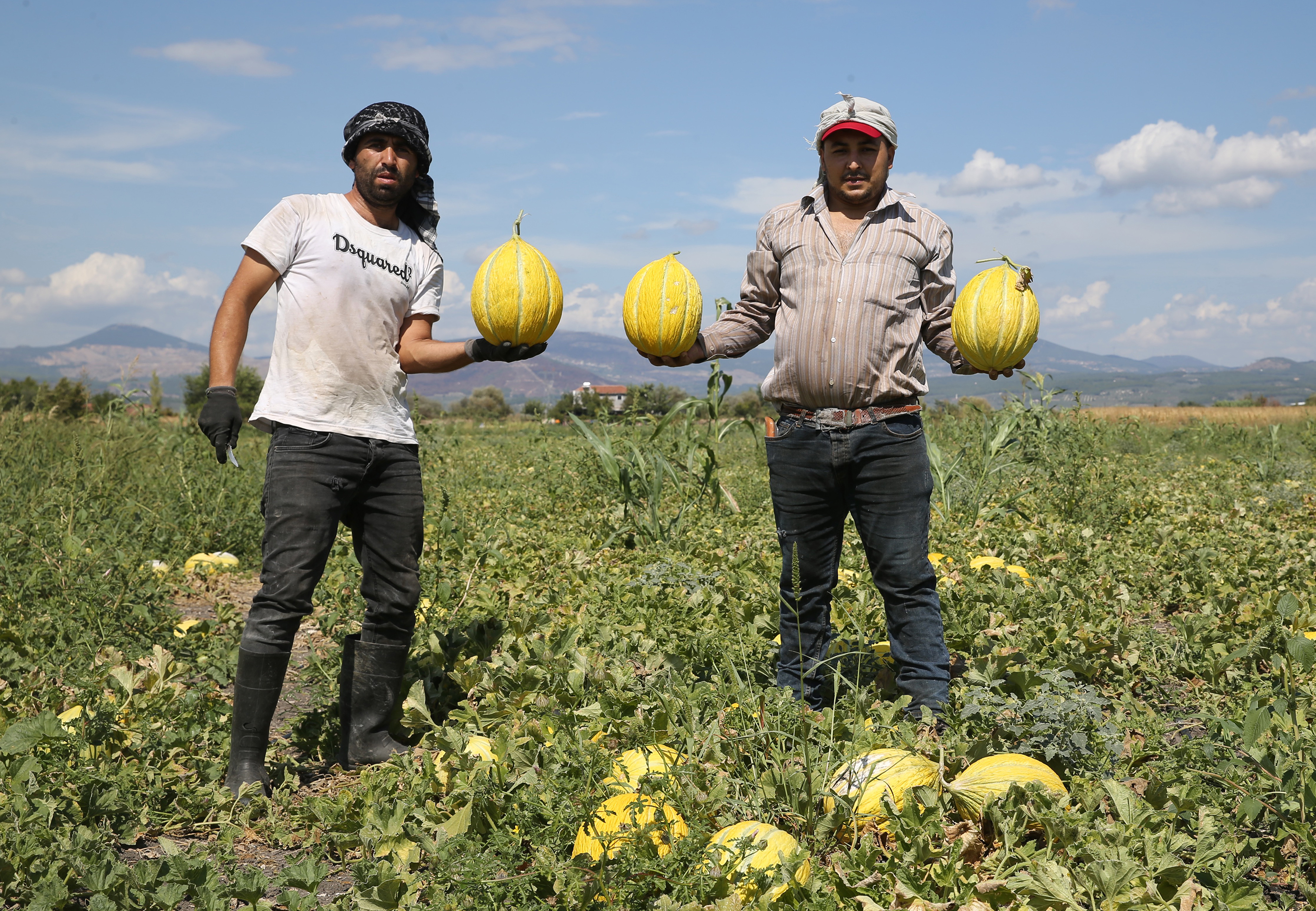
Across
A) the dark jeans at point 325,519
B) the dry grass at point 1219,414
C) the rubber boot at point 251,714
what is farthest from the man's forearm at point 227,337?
the dry grass at point 1219,414

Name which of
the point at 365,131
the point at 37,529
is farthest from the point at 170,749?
the point at 37,529

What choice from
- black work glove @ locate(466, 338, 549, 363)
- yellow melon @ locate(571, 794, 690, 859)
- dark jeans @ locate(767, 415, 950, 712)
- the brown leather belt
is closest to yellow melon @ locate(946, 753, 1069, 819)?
dark jeans @ locate(767, 415, 950, 712)

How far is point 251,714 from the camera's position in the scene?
309cm

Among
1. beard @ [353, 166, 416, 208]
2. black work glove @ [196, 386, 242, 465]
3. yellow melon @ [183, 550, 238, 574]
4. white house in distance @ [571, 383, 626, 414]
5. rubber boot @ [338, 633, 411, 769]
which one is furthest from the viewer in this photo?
white house in distance @ [571, 383, 626, 414]

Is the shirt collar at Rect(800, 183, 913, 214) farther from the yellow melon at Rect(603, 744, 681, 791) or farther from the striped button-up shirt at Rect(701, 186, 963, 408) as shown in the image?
the yellow melon at Rect(603, 744, 681, 791)

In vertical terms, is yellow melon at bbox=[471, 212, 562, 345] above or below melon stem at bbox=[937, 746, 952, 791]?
above

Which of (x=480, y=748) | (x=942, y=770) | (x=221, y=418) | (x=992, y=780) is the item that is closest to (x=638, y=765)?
(x=480, y=748)

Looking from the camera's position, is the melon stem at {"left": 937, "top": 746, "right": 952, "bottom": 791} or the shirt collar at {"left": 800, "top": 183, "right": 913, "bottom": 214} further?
the shirt collar at {"left": 800, "top": 183, "right": 913, "bottom": 214}

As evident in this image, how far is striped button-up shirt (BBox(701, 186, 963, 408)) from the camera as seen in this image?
307 cm

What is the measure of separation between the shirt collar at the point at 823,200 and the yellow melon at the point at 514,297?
0.97m

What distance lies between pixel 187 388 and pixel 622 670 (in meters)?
47.2

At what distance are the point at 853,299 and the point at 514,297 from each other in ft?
3.79

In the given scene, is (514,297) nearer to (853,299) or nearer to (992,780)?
(853,299)

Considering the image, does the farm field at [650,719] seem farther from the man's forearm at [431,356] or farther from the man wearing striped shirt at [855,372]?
the man's forearm at [431,356]
